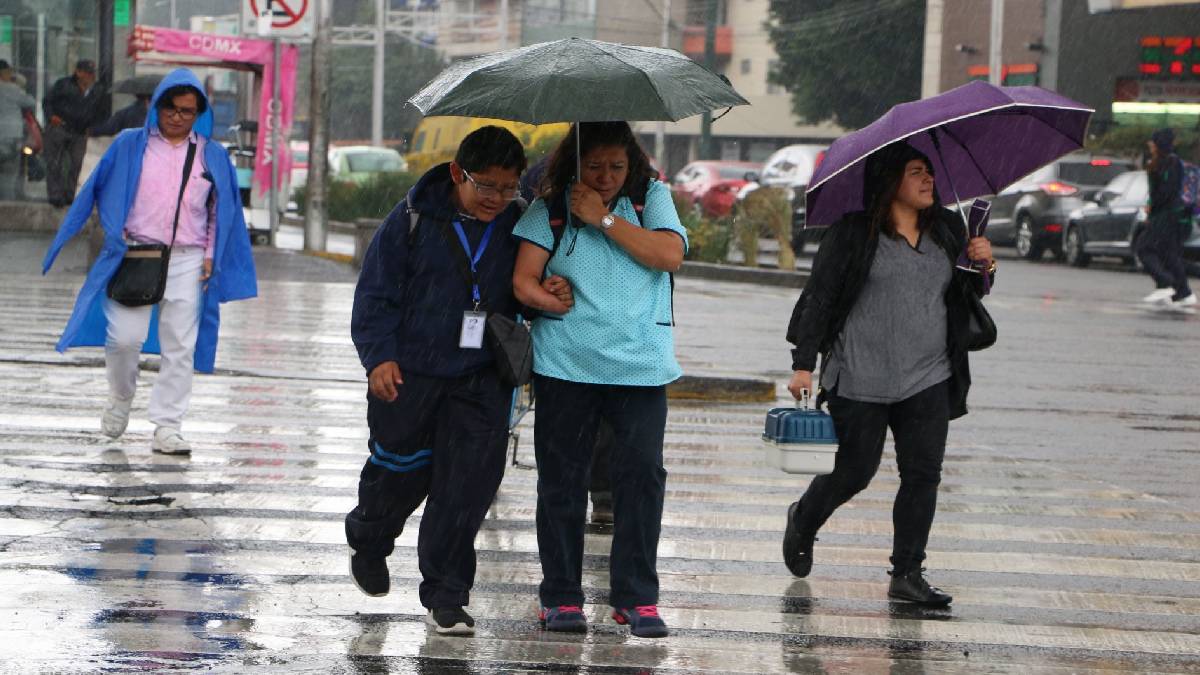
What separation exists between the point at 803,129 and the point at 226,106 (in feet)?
111

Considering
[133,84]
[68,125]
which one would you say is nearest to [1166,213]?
[133,84]

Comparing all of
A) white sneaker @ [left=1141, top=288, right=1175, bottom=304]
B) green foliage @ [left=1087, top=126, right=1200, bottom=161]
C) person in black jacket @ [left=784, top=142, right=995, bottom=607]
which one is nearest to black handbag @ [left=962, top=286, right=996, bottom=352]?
person in black jacket @ [left=784, top=142, right=995, bottom=607]

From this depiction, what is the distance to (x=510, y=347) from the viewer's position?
5797 millimetres

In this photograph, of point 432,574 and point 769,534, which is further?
point 769,534

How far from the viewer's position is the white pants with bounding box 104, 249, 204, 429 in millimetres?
9148

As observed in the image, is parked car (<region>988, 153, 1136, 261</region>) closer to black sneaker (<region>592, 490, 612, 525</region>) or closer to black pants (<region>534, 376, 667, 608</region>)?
black sneaker (<region>592, 490, 612, 525</region>)

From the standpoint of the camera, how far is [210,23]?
4056cm

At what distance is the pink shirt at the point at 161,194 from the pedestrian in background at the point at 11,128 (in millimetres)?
13545

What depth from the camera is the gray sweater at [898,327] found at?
6.64m

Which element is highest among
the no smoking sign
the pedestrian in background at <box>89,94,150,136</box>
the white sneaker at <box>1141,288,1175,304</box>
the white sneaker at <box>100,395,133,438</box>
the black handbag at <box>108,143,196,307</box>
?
A: the no smoking sign

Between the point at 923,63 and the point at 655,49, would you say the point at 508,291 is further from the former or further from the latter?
the point at 923,63

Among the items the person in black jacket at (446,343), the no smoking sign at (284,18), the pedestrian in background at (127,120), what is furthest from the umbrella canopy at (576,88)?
the no smoking sign at (284,18)

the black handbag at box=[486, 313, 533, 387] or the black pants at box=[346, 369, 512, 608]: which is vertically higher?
the black handbag at box=[486, 313, 533, 387]

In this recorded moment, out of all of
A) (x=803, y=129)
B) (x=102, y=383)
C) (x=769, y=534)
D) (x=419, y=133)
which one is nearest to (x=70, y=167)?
(x=102, y=383)
